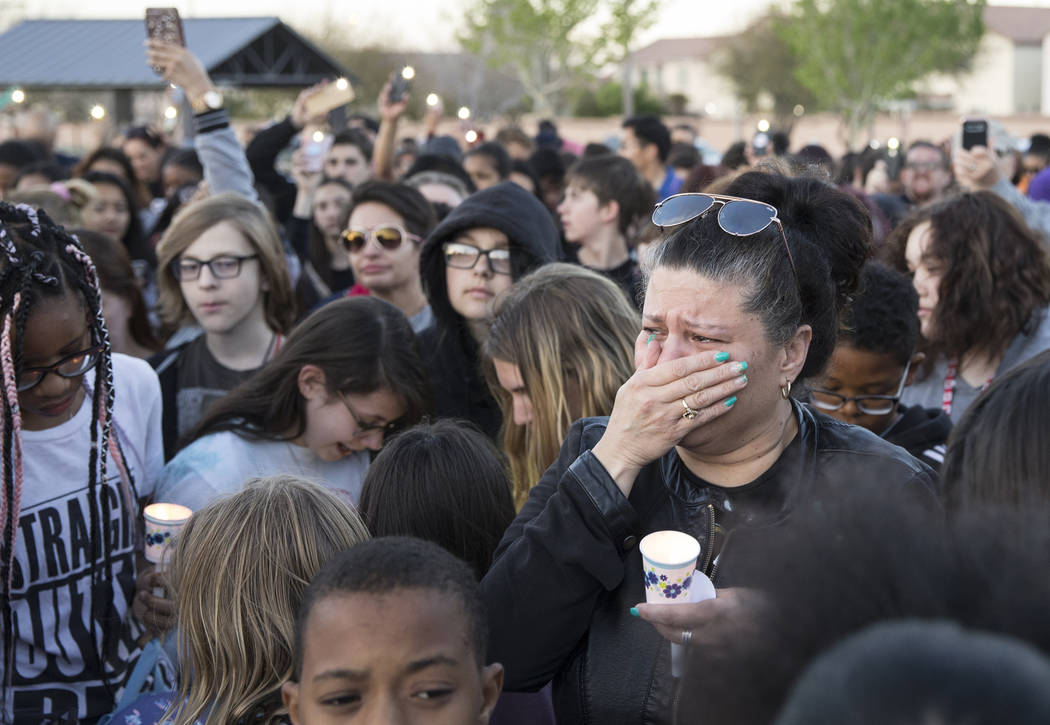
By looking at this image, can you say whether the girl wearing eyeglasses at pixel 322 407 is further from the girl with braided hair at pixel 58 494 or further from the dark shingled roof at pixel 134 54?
the dark shingled roof at pixel 134 54

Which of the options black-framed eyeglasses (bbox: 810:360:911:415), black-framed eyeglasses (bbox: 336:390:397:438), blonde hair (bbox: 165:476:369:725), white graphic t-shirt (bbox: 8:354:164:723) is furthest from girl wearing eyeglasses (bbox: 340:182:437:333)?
blonde hair (bbox: 165:476:369:725)

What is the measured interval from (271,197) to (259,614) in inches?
236

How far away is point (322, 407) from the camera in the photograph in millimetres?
3533

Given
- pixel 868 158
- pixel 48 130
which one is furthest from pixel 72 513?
pixel 868 158

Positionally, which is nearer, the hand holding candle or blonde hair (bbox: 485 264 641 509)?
the hand holding candle

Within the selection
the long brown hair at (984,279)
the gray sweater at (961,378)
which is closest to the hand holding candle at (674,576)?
the gray sweater at (961,378)

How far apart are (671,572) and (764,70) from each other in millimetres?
64332

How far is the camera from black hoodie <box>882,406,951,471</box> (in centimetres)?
338

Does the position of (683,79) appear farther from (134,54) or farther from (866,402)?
(866,402)

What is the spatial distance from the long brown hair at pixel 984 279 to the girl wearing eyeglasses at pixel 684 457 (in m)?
2.06

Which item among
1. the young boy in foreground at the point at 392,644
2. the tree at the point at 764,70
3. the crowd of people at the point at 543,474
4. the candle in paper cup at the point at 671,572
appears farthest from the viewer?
the tree at the point at 764,70

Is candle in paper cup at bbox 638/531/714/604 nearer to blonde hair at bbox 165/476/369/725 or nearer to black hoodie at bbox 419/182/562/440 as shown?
blonde hair at bbox 165/476/369/725

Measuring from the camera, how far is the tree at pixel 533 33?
3981cm

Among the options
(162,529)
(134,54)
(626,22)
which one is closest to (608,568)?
(162,529)
